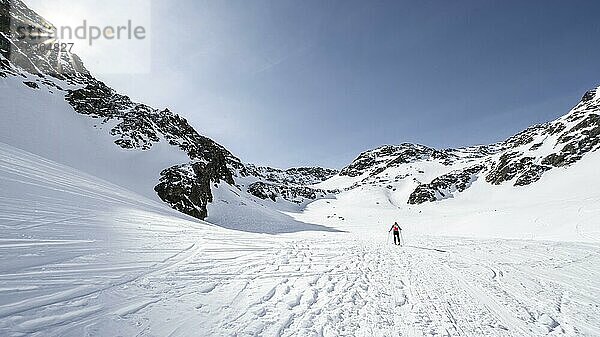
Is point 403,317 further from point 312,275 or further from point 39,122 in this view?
point 39,122

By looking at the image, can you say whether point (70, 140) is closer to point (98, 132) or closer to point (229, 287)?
point (98, 132)

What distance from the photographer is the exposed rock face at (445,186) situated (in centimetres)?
5590

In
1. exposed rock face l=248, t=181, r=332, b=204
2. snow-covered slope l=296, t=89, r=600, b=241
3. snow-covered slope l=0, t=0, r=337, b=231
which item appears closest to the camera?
snow-covered slope l=296, t=89, r=600, b=241

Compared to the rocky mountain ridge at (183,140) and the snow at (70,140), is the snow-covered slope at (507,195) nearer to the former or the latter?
the rocky mountain ridge at (183,140)

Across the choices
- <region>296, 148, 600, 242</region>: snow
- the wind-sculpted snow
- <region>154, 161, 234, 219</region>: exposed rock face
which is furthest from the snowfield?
the wind-sculpted snow

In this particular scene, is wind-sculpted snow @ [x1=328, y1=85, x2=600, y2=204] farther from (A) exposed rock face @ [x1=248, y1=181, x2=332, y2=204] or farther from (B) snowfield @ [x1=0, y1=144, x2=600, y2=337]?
(B) snowfield @ [x1=0, y1=144, x2=600, y2=337]

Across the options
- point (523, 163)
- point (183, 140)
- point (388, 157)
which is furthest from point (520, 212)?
point (388, 157)

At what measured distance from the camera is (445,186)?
192ft

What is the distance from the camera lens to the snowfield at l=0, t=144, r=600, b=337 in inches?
147

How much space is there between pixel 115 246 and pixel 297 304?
516cm

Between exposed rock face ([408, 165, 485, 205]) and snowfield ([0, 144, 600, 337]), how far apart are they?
49215 millimetres

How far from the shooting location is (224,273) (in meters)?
6.29

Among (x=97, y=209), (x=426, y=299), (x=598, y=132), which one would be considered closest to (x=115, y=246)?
(x=97, y=209)

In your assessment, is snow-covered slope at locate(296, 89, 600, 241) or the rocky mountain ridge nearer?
snow-covered slope at locate(296, 89, 600, 241)
